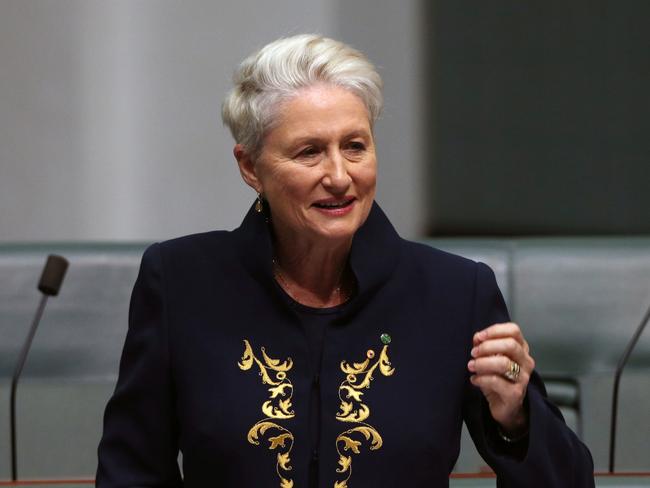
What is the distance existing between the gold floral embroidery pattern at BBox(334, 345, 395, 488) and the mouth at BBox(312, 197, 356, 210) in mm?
183

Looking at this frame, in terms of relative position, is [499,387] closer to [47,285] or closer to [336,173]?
[336,173]

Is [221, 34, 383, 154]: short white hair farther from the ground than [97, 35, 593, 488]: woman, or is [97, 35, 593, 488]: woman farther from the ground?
[221, 34, 383, 154]: short white hair

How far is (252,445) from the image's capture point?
145cm

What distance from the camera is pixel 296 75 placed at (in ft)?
4.78

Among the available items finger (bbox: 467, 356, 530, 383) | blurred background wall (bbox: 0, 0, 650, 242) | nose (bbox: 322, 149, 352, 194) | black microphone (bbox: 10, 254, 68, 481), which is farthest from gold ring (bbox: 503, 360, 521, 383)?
blurred background wall (bbox: 0, 0, 650, 242)

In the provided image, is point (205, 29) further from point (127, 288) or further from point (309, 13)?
point (127, 288)

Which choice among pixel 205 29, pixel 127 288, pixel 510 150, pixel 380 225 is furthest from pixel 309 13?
pixel 380 225

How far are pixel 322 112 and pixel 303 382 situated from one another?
325 millimetres

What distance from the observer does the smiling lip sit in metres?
1.46

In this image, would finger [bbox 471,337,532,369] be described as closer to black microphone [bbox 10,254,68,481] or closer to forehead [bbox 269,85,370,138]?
forehead [bbox 269,85,370,138]

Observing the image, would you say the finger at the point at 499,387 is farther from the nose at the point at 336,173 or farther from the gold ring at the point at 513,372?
the nose at the point at 336,173

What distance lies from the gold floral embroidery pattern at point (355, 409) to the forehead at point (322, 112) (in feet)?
0.91

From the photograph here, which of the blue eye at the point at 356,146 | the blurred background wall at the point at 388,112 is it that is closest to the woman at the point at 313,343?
the blue eye at the point at 356,146

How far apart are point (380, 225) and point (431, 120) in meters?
2.48
